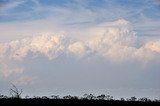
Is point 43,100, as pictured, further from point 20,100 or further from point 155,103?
point 155,103

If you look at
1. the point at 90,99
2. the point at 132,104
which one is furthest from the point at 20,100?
the point at 132,104

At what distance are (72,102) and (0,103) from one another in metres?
4.25

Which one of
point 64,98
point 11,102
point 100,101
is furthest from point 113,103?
point 11,102

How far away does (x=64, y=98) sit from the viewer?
37625mm

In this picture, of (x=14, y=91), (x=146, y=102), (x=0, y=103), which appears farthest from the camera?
(x=14, y=91)

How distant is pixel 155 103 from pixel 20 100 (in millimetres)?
8130

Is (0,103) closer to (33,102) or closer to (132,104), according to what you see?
(33,102)

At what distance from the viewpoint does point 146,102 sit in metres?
37.0

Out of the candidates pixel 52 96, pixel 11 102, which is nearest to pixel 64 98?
pixel 52 96

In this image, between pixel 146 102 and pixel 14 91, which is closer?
pixel 146 102

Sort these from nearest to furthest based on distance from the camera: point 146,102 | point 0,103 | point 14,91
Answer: point 0,103 → point 146,102 → point 14,91

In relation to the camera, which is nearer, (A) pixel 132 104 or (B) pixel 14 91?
(A) pixel 132 104

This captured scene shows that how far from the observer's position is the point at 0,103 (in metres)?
34.4

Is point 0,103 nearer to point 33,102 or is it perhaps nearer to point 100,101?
point 33,102
